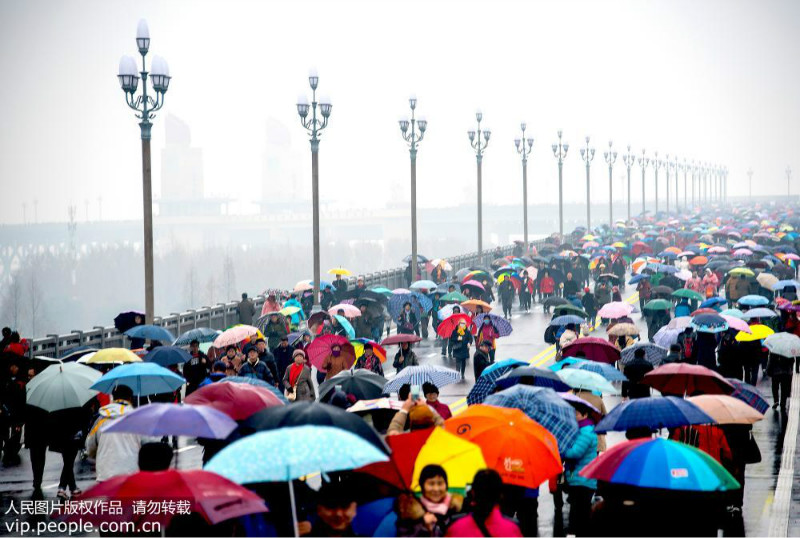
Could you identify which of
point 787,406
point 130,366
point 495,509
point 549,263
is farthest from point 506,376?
point 549,263

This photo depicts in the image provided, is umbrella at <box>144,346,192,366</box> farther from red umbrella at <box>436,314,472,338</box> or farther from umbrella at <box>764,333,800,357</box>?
umbrella at <box>764,333,800,357</box>

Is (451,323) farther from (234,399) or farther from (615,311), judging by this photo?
(234,399)

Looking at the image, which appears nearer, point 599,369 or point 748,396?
point 748,396

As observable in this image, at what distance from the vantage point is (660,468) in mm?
9328

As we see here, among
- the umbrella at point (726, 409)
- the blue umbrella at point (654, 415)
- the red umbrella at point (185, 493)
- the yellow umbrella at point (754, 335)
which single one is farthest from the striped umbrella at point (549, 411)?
the yellow umbrella at point (754, 335)

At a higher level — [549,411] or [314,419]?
[314,419]

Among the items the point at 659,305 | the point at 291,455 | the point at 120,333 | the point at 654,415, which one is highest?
the point at 291,455

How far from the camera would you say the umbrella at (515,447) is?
1045 cm

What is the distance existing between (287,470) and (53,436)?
7.17 metres

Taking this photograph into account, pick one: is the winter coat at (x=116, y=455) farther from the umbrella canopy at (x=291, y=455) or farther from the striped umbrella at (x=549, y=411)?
the umbrella canopy at (x=291, y=455)

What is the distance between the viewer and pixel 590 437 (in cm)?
1229

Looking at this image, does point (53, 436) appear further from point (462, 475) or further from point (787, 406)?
point (787, 406)

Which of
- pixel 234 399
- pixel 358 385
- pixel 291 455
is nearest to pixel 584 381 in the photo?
pixel 358 385

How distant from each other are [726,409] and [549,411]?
6.67 feet
